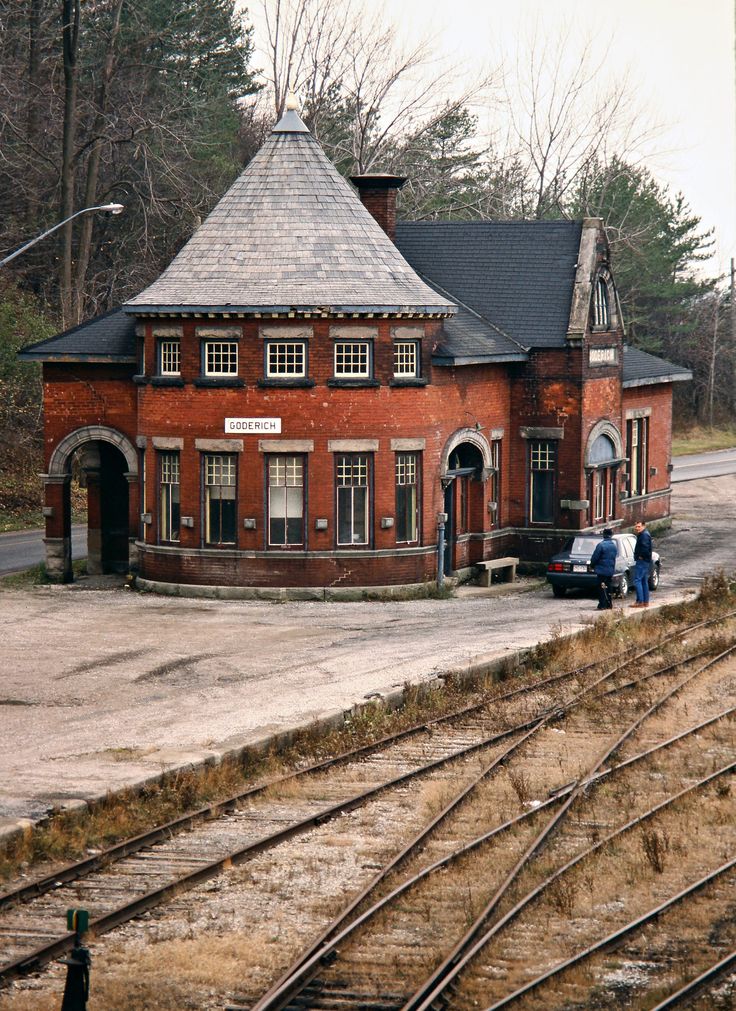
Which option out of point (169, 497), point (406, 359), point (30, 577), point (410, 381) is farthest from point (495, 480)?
point (30, 577)

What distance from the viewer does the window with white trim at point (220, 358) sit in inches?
1310

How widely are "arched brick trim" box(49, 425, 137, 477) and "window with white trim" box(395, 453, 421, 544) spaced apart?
237 inches

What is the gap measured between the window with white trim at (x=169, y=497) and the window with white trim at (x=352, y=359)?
159 inches

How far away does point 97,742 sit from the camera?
19594 mm

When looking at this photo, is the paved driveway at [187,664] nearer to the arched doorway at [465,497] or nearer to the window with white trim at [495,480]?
the arched doorway at [465,497]

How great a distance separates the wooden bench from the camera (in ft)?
120

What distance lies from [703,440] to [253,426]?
177 feet

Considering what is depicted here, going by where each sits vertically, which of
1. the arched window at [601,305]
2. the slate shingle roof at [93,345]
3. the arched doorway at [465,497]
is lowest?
the arched doorway at [465,497]

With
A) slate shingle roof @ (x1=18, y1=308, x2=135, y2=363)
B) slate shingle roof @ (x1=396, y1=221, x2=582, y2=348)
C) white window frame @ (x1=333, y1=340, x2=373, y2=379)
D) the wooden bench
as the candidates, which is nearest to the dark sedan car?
the wooden bench

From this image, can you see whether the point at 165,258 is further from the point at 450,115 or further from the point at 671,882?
the point at 671,882

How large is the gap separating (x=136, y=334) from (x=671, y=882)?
22.5 meters

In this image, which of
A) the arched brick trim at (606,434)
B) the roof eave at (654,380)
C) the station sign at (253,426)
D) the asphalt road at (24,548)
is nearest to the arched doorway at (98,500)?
the asphalt road at (24,548)

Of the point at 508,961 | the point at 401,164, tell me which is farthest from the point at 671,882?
the point at 401,164

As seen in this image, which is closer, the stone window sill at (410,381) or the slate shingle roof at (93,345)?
the stone window sill at (410,381)
